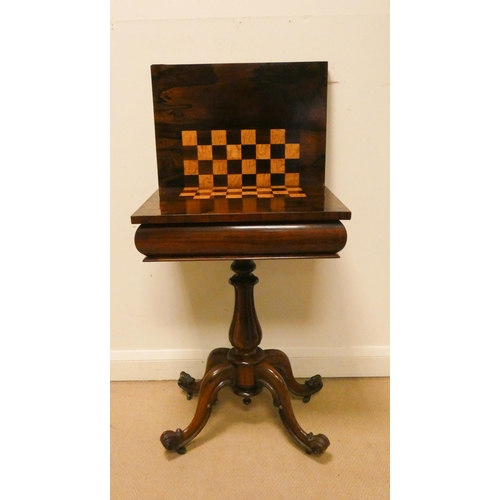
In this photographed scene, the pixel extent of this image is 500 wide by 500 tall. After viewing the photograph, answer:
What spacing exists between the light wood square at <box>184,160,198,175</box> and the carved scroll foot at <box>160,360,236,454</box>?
605 millimetres

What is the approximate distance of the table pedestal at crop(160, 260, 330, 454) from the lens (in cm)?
112

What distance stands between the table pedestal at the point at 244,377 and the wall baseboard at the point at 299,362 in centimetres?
25

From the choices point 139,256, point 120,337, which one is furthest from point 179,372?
point 139,256

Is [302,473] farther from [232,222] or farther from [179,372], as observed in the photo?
[232,222]

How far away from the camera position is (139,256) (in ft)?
4.48

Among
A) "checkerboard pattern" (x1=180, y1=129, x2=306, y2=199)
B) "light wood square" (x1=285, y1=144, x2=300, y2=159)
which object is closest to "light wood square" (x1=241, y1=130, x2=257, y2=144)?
"checkerboard pattern" (x1=180, y1=129, x2=306, y2=199)

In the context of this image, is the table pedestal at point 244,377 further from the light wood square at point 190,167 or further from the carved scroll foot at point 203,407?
the light wood square at point 190,167

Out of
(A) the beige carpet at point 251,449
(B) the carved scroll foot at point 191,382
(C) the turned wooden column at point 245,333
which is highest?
(C) the turned wooden column at point 245,333

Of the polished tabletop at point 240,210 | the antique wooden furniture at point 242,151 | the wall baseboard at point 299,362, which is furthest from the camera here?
the wall baseboard at point 299,362

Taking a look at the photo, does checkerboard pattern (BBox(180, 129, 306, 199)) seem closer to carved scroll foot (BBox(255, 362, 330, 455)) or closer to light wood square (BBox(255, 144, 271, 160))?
light wood square (BBox(255, 144, 271, 160))

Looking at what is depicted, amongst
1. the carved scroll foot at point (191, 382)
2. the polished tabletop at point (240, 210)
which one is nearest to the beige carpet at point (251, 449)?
the carved scroll foot at point (191, 382)

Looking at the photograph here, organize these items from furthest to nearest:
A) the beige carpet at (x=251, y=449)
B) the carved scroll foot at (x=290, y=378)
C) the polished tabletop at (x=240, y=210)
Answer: the carved scroll foot at (x=290, y=378) < the beige carpet at (x=251, y=449) < the polished tabletop at (x=240, y=210)

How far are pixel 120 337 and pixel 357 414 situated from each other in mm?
884

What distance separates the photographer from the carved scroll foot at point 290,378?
4.18 ft
